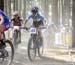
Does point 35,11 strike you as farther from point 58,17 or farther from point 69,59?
point 58,17

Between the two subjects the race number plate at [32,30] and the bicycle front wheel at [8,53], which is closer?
the bicycle front wheel at [8,53]

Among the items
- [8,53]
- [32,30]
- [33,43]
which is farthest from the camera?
[33,43]

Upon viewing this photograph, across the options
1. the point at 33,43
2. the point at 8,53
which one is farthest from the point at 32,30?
the point at 8,53

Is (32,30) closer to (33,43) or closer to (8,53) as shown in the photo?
(33,43)

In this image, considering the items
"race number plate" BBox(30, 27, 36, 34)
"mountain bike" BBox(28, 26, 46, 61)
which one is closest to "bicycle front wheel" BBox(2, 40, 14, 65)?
"mountain bike" BBox(28, 26, 46, 61)

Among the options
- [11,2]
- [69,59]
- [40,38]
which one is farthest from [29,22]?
[11,2]

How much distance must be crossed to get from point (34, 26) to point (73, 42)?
2.96 m

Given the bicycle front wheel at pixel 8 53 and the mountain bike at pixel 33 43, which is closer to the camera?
the bicycle front wheel at pixel 8 53

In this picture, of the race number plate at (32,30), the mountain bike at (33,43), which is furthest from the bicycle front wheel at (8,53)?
the race number plate at (32,30)

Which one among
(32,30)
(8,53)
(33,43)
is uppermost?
(32,30)

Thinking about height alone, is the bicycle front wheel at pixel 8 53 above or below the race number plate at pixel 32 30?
below

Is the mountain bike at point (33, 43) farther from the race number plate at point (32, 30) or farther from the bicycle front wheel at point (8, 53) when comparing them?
the bicycle front wheel at point (8, 53)

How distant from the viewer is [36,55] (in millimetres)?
9789

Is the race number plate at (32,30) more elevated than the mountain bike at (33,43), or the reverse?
the race number plate at (32,30)
